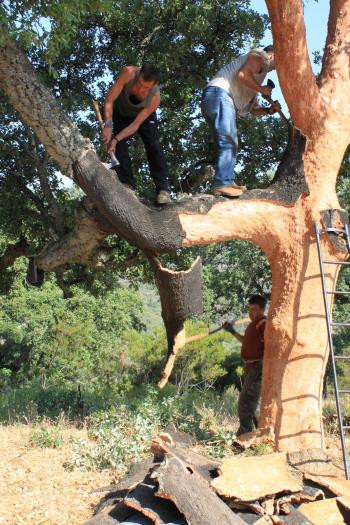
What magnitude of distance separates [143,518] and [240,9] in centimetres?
864

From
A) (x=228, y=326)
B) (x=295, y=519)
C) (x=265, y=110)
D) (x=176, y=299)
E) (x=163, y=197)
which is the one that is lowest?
(x=295, y=519)

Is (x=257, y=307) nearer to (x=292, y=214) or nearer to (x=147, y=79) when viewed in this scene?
(x=292, y=214)

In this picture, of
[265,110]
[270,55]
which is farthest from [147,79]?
[265,110]

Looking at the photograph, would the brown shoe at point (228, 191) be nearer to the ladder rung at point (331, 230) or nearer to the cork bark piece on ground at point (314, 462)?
the ladder rung at point (331, 230)

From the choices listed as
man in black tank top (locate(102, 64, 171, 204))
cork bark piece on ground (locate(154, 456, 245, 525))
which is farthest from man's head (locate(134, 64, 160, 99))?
cork bark piece on ground (locate(154, 456, 245, 525))

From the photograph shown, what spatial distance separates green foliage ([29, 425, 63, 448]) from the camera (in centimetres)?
623

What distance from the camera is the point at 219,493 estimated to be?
14.4 feet

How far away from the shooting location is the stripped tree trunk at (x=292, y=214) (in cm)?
564

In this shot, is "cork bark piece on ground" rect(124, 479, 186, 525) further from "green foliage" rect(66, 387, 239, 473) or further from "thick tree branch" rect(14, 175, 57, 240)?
"thick tree branch" rect(14, 175, 57, 240)

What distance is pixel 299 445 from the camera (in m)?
5.93

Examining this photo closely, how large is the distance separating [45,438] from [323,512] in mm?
3064

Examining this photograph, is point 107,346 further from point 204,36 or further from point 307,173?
point 307,173

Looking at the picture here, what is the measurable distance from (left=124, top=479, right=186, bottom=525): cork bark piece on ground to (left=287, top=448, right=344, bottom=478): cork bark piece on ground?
1.86 meters

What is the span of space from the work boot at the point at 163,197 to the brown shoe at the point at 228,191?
483 mm
